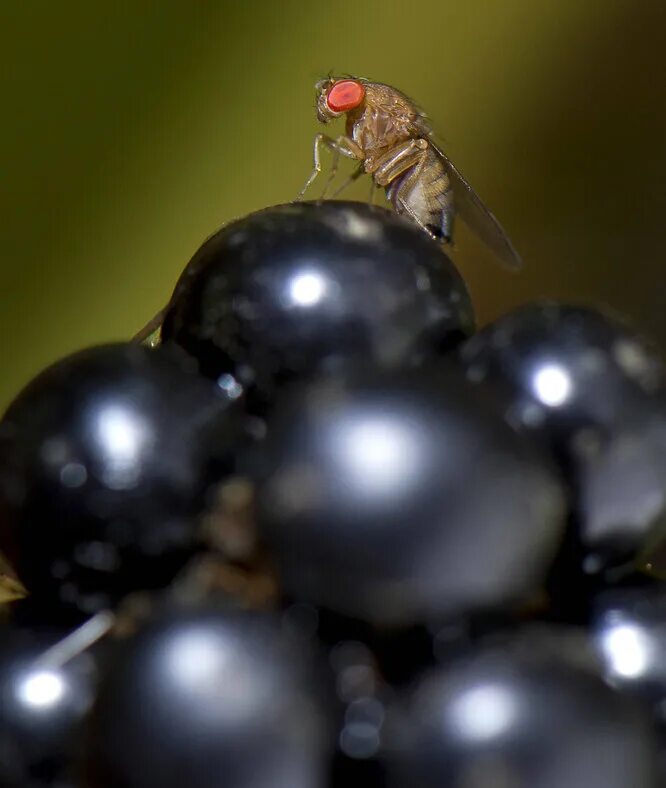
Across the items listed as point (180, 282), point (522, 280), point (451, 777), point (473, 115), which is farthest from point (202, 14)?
point (451, 777)

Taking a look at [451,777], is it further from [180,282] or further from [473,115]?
[473,115]

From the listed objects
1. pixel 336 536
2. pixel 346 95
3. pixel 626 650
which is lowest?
pixel 626 650

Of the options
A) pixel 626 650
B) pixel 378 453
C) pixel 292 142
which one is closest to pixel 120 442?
pixel 378 453

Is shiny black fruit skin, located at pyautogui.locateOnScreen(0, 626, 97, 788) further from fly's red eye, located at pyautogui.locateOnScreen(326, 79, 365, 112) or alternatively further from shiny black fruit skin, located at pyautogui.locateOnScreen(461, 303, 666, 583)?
fly's red eye, located at pyautogui.locateOnScreen(326, 79, 365, 112)

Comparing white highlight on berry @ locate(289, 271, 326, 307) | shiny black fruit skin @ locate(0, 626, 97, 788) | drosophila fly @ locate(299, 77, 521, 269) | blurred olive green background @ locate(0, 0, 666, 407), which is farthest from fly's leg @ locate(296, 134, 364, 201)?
shiny black fruit skin @ locate(0, 626, 97, 788)

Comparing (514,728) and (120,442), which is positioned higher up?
(120,442)

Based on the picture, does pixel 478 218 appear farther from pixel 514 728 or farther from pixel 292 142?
pixel 514 728
